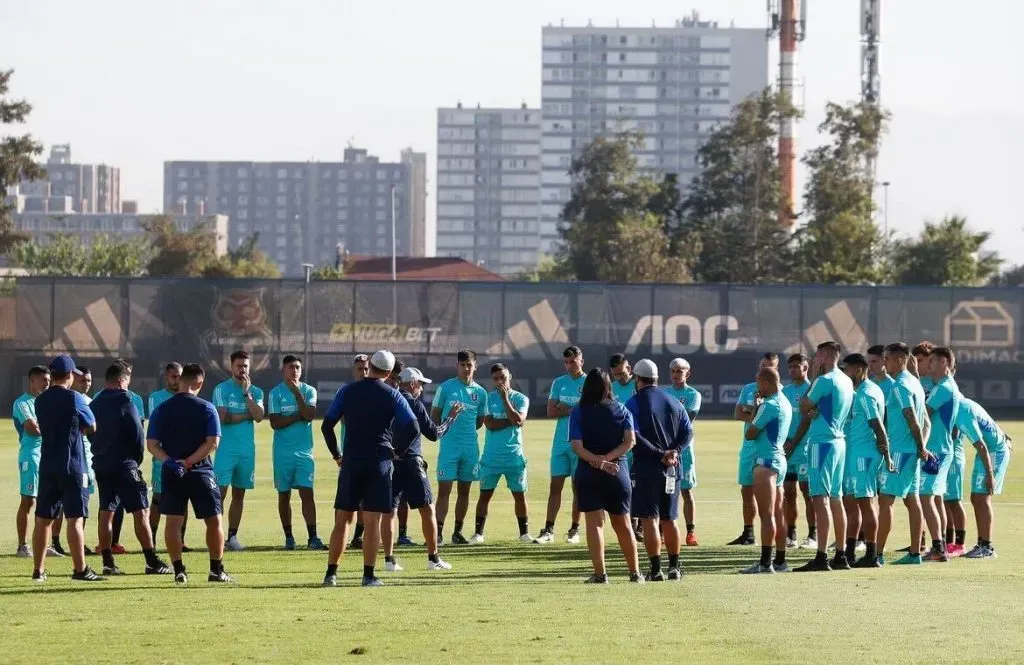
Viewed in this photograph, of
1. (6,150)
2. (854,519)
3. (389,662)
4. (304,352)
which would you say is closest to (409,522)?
(854,519)

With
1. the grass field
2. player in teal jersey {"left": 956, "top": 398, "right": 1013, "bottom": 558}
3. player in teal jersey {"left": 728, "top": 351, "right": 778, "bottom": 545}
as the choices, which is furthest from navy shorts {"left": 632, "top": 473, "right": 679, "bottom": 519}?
player in teal jersey {"left": 956, "top": 398, "right": 1013, "bottom": 558}

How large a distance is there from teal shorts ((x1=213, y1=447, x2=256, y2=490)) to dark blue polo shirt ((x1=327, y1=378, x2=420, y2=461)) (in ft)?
14.5

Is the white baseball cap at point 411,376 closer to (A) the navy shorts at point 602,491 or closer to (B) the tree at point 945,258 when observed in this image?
(A) the navy shorts at point 602,491

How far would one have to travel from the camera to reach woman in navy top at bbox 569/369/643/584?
14.1m

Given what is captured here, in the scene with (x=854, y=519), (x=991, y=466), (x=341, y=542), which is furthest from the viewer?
(x=991, y=466)

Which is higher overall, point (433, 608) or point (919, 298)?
point (919, 298)

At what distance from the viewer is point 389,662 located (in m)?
10.4

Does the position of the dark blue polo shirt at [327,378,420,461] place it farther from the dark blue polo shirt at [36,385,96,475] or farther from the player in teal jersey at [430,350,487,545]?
the player in teal jersey at [430,350,487,545]

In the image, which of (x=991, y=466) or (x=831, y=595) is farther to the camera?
(x=991, y=466)

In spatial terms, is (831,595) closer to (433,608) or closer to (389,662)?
(433,608)

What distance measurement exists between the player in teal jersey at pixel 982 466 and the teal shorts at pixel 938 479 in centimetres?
28

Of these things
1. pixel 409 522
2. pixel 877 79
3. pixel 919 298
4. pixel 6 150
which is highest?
pixel 877 79

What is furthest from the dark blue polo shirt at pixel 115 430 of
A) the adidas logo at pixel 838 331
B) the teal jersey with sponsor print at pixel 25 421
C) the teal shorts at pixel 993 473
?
the adidas logo at pixel 838 331

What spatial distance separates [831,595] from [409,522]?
8.39 metres
